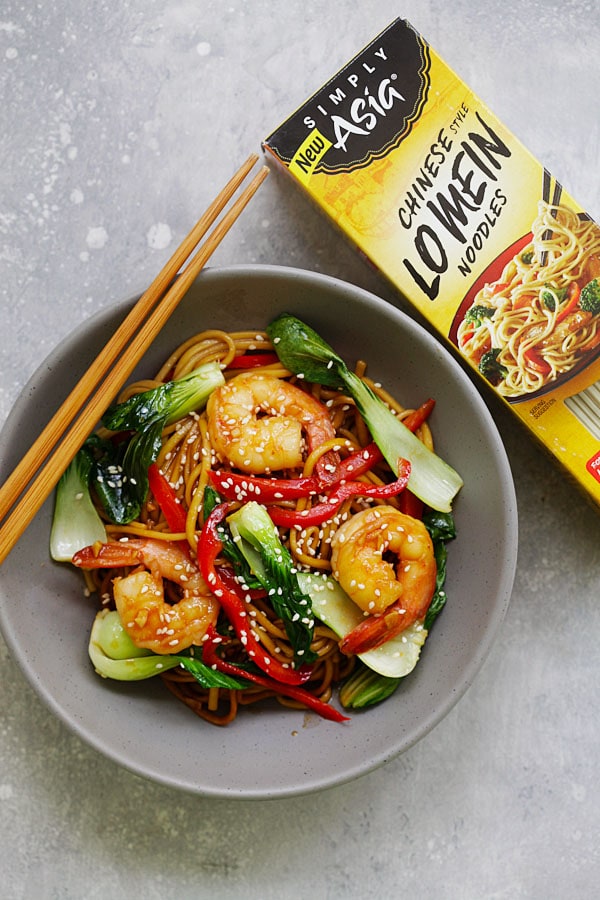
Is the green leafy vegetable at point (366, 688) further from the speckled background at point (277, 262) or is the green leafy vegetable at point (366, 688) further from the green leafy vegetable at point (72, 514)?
the green leafy vegetable at point (72, 514)

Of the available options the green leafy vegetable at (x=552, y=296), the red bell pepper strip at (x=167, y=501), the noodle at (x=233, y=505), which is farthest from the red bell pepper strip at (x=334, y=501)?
the green leafy vegetable at (x=552, y=296)

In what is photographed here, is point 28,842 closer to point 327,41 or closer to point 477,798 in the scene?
point 477,798

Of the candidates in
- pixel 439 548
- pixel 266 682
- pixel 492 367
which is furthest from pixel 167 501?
pixel 492 367

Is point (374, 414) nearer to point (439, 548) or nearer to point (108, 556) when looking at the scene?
point (439, 548)

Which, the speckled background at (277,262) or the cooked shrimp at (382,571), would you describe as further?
the speckled background at (277,262)

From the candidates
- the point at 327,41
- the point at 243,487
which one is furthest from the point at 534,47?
the point at 243,487
